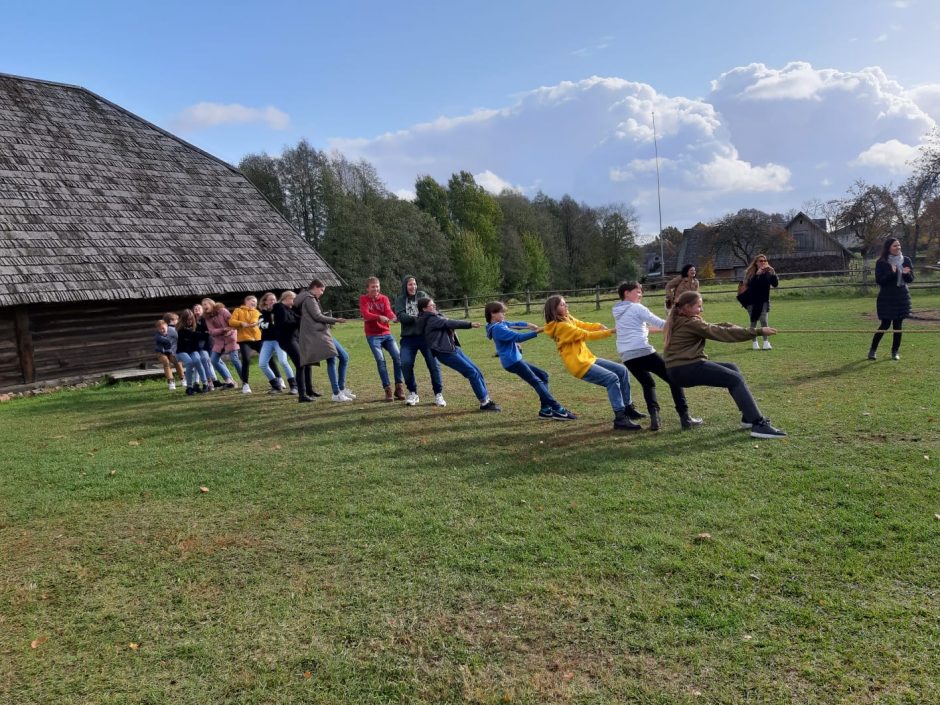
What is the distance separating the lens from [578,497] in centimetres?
490

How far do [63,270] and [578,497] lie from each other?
13.6 metres

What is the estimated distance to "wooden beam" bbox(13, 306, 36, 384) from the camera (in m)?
13.4

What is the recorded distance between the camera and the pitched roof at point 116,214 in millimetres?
13742

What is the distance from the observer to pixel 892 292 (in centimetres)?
975

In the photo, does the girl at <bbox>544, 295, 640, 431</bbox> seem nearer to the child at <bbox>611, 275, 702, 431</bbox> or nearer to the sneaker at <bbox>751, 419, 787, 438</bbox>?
the child at <bbox>611, 275, 702, 431</bbox>

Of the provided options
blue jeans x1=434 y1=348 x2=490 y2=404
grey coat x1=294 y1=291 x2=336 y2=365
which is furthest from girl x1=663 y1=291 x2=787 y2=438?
grey coat x1=294 y1=291 x2=336 y2=365

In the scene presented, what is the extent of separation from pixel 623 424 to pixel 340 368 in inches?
204

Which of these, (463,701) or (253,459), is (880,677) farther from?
(253,459)

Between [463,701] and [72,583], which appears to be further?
[72,583]

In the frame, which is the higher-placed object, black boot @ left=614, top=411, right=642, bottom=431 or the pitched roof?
the pitched roof

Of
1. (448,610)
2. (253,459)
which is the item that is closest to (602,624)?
(448,610)

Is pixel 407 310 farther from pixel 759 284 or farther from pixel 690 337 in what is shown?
pixel 759 284

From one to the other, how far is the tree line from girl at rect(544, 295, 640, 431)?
38996mm

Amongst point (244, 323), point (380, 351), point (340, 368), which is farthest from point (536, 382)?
point (244, 323)
